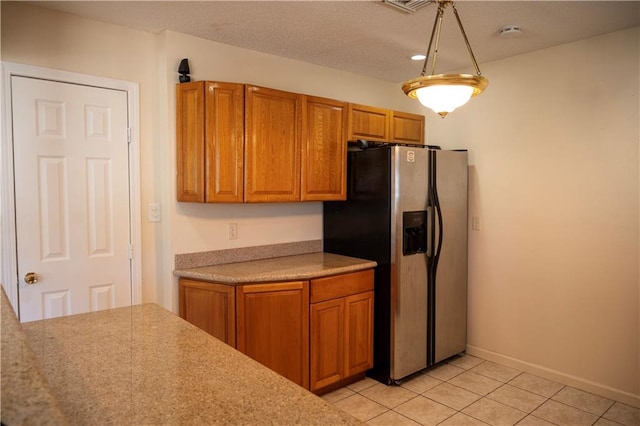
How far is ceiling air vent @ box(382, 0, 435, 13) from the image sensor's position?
7.73 feet

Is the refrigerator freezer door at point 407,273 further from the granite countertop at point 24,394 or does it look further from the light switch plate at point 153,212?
the granite countertop at point 24,394

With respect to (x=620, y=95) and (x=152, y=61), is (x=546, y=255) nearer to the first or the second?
(x=620, y=95)

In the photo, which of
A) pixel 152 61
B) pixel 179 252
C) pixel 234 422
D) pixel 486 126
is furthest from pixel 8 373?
pixel 486 126

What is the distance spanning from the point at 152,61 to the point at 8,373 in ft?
8.73

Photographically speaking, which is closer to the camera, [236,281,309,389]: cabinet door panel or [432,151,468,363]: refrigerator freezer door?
[236,281,309,389]: cabinet door panel

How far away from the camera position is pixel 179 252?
114 inches

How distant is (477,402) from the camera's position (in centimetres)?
291

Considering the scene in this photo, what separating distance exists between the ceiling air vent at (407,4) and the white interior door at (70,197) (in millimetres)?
1777

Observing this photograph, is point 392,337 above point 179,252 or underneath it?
underneath

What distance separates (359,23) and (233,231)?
1.67 m

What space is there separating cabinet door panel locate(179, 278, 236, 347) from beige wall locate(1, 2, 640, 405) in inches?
5.1

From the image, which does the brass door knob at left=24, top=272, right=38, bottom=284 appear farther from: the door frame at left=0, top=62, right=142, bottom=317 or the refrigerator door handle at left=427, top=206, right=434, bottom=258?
the refrigerator door handle at left=427, top=206, right=434, bottom=258

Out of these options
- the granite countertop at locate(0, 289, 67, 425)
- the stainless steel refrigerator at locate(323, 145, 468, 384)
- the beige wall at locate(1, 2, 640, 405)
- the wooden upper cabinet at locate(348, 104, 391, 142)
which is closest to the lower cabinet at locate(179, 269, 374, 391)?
the stainless steel refrigerator at locate(323, 145, 468, 384)

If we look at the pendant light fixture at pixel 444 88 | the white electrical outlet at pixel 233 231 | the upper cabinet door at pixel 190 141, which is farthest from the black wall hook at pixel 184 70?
the pendant light fixture at pixel 444 88
